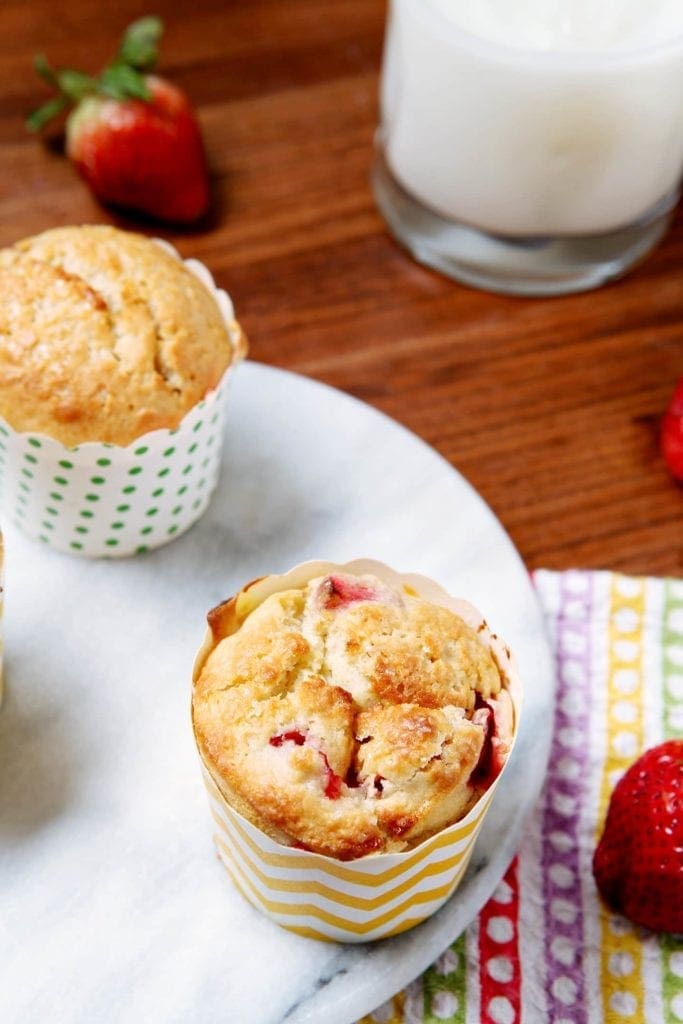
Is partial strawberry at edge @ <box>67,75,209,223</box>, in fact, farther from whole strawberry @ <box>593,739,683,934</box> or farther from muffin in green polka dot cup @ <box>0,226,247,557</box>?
whole strawberry @ <box>593,739,683,934</box>

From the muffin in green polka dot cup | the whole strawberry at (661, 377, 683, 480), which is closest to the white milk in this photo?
the whole strawberry at (661, 377, 683, 480)

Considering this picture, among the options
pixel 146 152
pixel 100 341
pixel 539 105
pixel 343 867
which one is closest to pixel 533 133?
pixel 539 105

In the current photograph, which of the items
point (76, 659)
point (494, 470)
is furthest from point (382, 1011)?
point (494, 470)

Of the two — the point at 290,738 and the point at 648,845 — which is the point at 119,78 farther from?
the point at 648,845

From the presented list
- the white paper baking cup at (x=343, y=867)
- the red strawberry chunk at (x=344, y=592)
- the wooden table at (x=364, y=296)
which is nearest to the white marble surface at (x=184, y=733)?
the white paper baking cup at (x=343, y=867)

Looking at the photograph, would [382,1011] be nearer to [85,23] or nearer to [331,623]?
[331,623]

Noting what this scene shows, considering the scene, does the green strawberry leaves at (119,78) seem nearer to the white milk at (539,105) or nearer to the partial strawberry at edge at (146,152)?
the partial strawberry at edge at (146,152)
